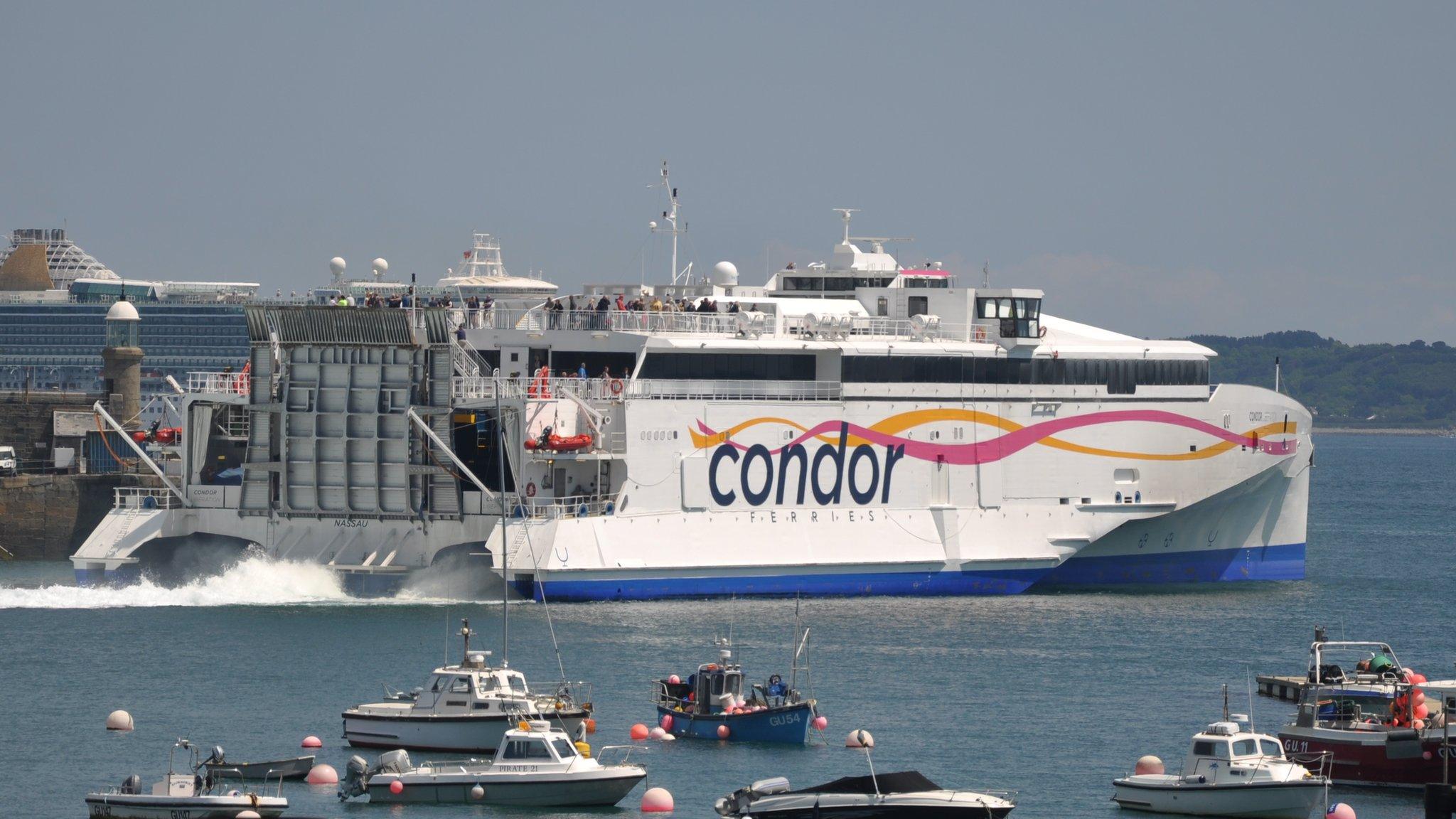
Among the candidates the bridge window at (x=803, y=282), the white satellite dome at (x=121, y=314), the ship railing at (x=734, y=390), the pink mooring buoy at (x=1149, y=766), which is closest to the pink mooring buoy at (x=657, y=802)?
the pink mooring buoy at (x=1149, y=766)

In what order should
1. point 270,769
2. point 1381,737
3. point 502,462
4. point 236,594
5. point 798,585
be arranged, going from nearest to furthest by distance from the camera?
Answer: point 270,769 → point 1381,737 → point 502,462 → point 236,594 → point 798,585

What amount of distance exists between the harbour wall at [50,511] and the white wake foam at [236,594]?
13553 millimetres

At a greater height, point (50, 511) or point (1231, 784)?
point (50, 511)

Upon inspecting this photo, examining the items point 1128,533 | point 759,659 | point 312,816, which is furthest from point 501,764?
point 1128,533

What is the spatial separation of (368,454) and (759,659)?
1148 cm

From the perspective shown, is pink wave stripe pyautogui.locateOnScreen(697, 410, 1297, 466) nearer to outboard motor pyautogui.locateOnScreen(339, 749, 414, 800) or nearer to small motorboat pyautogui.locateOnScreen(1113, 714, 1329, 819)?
outboard motor pyautogui.locateOnScreen(339, 749, 414, 800)

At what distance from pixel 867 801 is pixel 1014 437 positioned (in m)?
25.1

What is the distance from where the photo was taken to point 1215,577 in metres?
55.6

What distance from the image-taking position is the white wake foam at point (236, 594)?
150 feet

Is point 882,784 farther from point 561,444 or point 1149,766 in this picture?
point 561,444

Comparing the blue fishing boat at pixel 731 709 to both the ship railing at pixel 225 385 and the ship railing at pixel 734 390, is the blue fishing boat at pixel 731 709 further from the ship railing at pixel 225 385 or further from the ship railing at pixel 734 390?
the ship railing at pixel 225 385

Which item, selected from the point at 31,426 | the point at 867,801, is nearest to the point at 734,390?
the point at 867,801

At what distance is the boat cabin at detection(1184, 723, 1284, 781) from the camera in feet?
96.7

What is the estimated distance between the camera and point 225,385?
49938 mm
